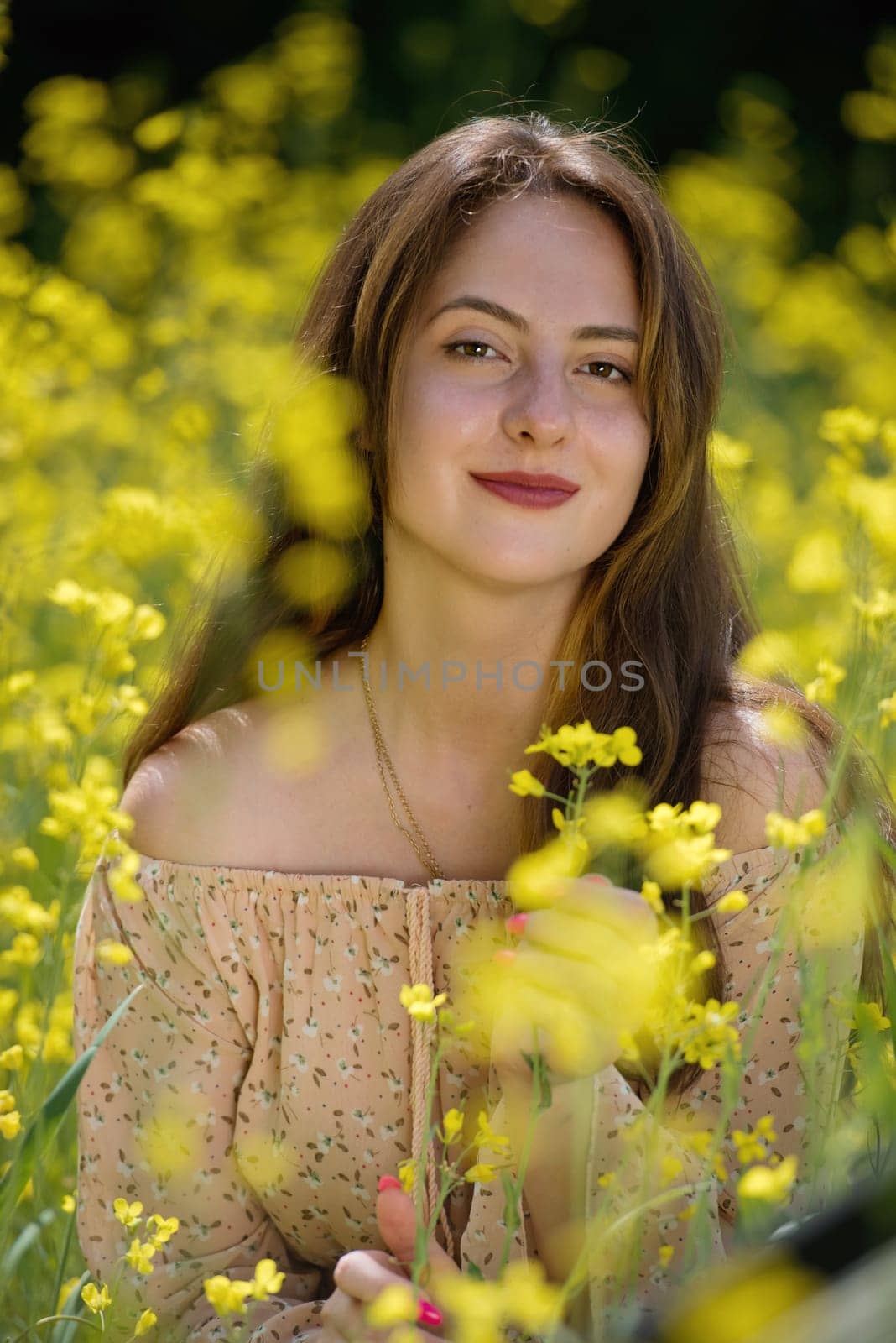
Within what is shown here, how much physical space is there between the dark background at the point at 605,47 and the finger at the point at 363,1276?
3.55 meters

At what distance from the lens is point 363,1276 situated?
3.52 ft

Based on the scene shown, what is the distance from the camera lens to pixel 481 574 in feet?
4.39

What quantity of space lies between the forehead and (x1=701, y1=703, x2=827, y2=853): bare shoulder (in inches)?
15.6

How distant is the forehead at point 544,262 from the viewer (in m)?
1.33

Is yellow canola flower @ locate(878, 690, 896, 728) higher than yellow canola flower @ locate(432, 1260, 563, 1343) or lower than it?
higher

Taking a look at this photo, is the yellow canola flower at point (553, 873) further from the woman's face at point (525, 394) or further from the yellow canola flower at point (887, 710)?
the woman's face at point (525, 394)

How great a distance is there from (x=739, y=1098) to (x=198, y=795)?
591 mm

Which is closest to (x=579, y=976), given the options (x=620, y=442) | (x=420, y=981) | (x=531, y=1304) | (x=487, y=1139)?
(x=487, y=1139)

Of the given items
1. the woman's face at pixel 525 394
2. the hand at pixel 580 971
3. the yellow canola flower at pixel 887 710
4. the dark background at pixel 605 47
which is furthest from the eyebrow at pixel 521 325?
the dark background at pixel 605 47

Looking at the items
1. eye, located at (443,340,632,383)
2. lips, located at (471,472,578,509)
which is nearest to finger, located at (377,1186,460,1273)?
lips, located at (471,472,578,509)

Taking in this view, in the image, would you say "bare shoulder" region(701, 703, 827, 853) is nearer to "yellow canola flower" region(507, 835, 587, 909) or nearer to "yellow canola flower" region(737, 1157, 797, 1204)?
"yellow canola flower" region(507, 835, 587, 909)

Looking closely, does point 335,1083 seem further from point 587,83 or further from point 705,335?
point 587,83

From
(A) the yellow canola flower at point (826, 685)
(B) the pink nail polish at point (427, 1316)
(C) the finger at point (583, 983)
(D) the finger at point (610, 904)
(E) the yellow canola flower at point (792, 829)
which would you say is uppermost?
(E) the yellow canola flower at point (792, 829)

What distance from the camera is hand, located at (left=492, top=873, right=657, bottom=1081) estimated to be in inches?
34.5
